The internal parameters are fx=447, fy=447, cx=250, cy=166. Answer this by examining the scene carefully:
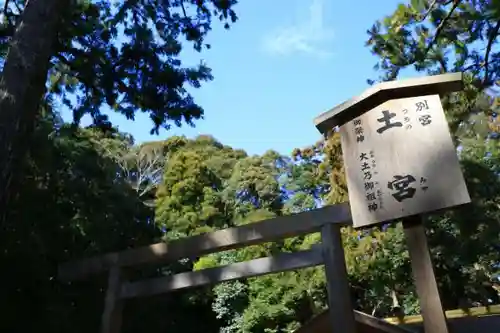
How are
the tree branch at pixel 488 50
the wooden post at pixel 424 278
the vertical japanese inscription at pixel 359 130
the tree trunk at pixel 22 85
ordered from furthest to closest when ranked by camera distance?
the tree branch at pixel 488 50 < the tree trunk at pixel 22 85 < the vertical japanese inscription at pixel 359 130 < the wooden post at pixel 424 278

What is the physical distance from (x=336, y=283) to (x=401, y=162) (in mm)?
1232

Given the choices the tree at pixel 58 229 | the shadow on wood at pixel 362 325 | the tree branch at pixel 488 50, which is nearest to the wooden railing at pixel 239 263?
the tree at pixel 58 229

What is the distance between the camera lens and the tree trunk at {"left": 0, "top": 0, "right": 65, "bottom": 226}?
3531mm

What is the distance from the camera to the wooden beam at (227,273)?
4.13 meters

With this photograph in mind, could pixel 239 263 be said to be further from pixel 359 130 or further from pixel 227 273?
pixel 359 130

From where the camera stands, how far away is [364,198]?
310 centimetres

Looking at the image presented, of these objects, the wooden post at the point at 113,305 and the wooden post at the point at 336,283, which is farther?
the wooden post at the point at 113,305

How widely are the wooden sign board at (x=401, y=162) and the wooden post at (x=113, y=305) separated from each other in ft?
8.93

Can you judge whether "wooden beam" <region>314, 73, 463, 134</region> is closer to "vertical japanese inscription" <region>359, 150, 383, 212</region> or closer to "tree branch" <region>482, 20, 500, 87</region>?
"vertical japanese inscription" <region>359, 150, 383, 212</region>

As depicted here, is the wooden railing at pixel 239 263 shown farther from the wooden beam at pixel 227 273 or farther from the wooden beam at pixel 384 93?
the wooden beam at pixel 384 93

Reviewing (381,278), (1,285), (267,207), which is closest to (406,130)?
(1,285)

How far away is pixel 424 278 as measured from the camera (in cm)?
274

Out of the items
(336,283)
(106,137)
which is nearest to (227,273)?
(336,283)

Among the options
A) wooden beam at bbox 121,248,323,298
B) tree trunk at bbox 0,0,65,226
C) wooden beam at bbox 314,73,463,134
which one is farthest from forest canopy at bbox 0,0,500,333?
wooden beam at bbox 314,73,463,134
